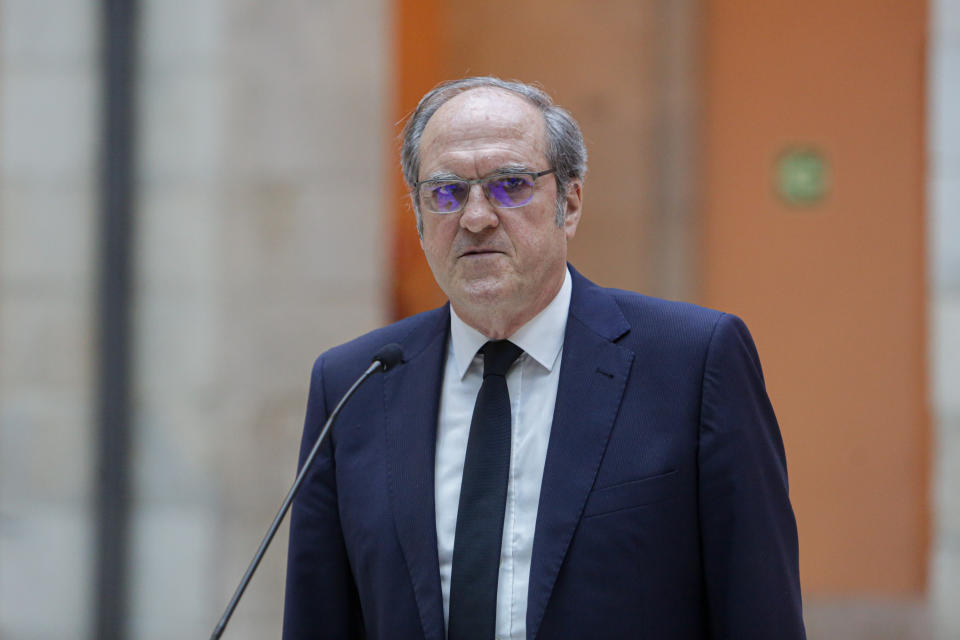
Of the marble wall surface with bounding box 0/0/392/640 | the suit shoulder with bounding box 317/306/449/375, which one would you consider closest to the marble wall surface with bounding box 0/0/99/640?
the marble wall surface with bounding box 0/0/392/640

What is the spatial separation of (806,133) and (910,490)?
73.3 inches

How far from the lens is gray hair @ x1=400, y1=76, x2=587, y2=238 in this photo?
201cm

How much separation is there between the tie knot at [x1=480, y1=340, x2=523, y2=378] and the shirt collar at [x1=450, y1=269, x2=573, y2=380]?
1 cm

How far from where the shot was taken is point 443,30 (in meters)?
6.07

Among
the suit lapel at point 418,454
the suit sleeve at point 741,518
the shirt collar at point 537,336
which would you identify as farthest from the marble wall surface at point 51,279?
the suit sleeve at point 741,518

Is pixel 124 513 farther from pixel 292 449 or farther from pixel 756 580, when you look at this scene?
pixel 756 580

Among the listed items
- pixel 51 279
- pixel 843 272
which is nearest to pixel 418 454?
pixel 51 279

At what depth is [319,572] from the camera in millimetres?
2057

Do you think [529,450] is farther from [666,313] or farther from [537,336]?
[666,313]

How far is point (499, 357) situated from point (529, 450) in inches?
7.2

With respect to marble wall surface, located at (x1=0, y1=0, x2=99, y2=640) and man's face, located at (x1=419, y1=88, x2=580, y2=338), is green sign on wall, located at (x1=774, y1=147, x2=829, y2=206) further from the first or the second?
man's face, located at (x1=419, y1=88, x2=580, y2=338)

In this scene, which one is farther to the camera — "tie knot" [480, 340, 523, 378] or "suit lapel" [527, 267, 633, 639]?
"tie knot" [480, 340, 523, 378]

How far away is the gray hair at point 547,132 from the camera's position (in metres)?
2.01

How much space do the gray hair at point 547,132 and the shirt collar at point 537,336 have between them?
16 cm
